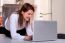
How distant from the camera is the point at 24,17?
1350 millimetres

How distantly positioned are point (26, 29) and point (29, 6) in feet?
0.67

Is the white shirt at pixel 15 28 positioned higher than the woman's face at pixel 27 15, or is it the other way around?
the woman's face at pixel 27 15

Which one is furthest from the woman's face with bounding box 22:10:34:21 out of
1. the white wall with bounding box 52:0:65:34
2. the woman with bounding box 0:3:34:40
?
the white wall with bounding box 52:0:65:34

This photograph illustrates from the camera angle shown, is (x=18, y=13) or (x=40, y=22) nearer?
(x=40, y=22)

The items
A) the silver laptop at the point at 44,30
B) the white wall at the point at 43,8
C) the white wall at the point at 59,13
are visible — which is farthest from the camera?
the white wall at the point at 43,8

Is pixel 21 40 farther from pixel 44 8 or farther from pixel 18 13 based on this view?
pixel 44 8

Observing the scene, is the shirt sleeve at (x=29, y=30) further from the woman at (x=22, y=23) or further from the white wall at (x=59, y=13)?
the white wall at (x=59, y=13)

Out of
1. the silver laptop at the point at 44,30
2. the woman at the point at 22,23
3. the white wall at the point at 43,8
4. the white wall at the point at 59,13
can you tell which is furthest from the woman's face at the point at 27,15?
the white wall at the point at 43,8

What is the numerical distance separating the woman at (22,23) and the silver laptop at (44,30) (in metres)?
0.08

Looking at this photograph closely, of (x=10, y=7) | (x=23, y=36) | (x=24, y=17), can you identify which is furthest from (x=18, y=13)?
(x=10, y=7)

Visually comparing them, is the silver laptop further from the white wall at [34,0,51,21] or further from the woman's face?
the white wall at [34,0,51,21]

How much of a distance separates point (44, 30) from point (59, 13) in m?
2.94

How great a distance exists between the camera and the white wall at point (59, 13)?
159 inches

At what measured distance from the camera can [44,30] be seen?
1.28 m
